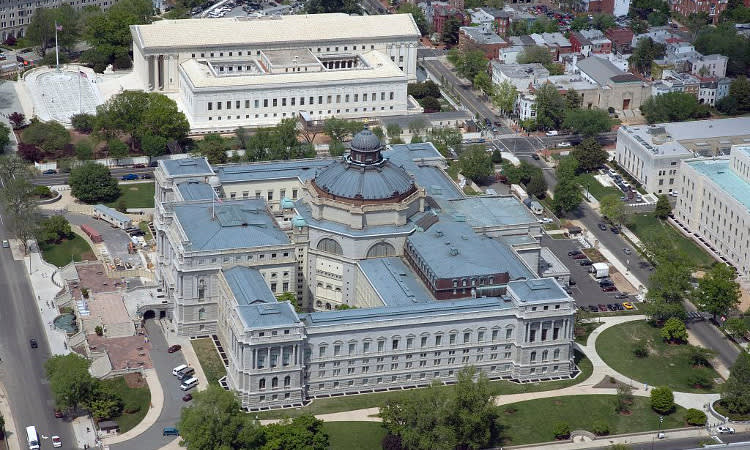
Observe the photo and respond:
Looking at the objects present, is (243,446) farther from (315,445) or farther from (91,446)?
(91,446)

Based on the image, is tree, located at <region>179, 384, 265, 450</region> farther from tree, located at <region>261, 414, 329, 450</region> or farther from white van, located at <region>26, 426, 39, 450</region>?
white van, located at <region>26, 426, 39, 450</region>

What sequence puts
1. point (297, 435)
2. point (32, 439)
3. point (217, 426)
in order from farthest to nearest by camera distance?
point (32, 439) < point (297, 435) < point (217, 426)

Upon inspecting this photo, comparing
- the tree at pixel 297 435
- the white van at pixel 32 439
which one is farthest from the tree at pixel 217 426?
the white van at pixel 32 439

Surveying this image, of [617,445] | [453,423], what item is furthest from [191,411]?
[617,445]

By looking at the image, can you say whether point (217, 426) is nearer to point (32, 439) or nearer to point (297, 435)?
point (297, 435)

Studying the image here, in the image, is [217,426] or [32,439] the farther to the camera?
[32,439]

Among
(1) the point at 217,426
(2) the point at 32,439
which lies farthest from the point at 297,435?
(2) the point at 32,439
